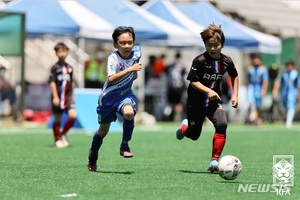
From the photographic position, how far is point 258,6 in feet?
127

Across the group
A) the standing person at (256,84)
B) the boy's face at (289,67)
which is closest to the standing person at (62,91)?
the standing person at (256,84)

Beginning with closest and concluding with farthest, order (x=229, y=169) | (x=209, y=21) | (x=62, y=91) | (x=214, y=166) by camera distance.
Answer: (x=229, y=169) → (x=214, y=166) → (x=62, y=91) → (x=209, y=21)

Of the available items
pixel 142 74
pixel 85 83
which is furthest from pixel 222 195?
pixel 142 74

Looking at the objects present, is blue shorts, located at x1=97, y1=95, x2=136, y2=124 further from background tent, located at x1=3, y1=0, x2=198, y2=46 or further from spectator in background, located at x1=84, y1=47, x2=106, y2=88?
spectator in background, located at x1=84, y1=47, x2=106, y2=88

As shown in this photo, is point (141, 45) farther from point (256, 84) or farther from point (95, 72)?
point (256, 84)

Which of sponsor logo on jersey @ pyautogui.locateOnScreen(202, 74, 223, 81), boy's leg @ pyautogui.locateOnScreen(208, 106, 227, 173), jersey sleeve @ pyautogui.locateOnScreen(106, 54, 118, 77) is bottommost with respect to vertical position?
boy's leg @ pyautogui.locateOnScreen(208, 106, 227, 173)

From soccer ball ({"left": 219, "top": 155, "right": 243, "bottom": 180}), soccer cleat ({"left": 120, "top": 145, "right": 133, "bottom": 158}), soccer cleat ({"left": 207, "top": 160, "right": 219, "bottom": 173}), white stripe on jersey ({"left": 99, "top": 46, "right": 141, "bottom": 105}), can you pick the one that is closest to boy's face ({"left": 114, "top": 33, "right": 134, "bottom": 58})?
white stripe on jersey ({"left": 99, "top": 46, "right": 141, "bottom": 105})

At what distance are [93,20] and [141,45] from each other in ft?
16.5

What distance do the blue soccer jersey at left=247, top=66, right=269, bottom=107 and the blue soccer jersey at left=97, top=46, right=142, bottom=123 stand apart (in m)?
14.6

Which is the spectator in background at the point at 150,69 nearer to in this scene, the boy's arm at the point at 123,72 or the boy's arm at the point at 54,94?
the boy's arm at the point at 54,94

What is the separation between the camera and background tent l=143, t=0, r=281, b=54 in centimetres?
2588

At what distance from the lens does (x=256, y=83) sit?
2405 cm

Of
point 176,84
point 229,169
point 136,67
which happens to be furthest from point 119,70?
point 176,84

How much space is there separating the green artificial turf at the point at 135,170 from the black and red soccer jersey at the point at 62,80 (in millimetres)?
848
